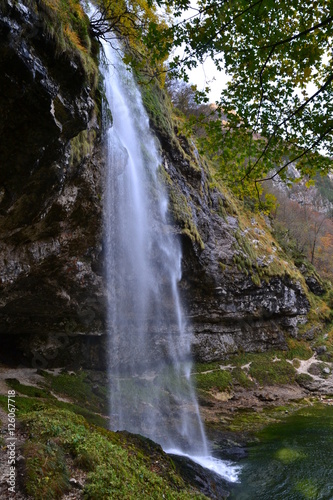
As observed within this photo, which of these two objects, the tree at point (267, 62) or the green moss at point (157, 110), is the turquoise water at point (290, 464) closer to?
the tree at point (267, 62)

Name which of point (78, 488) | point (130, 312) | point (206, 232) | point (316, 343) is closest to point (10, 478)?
point (78, 488)

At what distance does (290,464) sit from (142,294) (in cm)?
948

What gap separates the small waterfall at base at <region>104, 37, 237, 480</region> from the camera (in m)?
12.8

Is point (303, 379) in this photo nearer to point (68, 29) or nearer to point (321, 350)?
point (321, 350)

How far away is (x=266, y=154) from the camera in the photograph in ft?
17.3

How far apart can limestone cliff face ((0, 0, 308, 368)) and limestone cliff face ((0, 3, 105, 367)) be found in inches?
1.0

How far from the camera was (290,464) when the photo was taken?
1019cm

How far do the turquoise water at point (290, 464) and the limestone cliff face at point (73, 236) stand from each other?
763 cm

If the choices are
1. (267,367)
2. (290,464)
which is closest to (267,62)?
(290,464)

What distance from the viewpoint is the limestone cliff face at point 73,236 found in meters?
6.11

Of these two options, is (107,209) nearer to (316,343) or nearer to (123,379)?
(123,379)

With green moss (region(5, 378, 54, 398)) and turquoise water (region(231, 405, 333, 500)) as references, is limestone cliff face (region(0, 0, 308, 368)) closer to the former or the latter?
green moss (region(5, 378, 54, 398))

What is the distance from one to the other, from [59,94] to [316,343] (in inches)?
1031

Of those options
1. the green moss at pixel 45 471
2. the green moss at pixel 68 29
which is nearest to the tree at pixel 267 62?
the green moss at pixel 68 29
